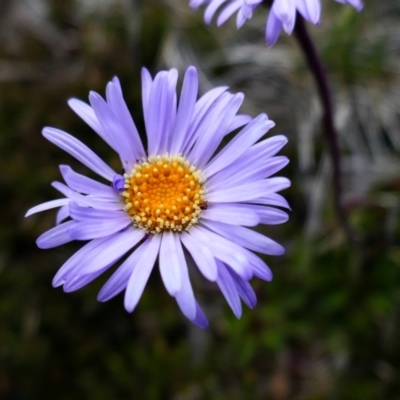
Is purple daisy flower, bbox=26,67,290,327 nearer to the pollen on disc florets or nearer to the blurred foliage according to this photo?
the pollen on disc florets

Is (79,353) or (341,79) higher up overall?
(341,79)

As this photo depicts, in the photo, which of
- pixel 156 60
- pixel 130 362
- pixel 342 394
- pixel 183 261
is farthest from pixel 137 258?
pixel 156 60

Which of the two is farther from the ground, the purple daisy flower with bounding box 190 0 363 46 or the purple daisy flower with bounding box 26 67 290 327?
the purple daisy flower with bounding box 190 0 363 46

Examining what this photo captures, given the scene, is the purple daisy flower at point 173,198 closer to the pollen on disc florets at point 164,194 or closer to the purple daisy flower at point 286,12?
the pollen on disc florets at point 164,194

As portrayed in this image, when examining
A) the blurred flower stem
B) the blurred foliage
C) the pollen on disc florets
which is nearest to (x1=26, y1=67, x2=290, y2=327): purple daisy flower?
the pollen on disc florets

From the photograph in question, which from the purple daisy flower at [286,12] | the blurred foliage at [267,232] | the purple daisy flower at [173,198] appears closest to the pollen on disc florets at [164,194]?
the purple daisy flower at [173,198]

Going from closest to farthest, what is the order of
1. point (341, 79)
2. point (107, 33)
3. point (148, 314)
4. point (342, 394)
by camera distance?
point (342, 394) → point (148, 314) → point (341, 79) → point (107, 33)

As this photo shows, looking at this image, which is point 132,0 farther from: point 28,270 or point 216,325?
point 216,325
